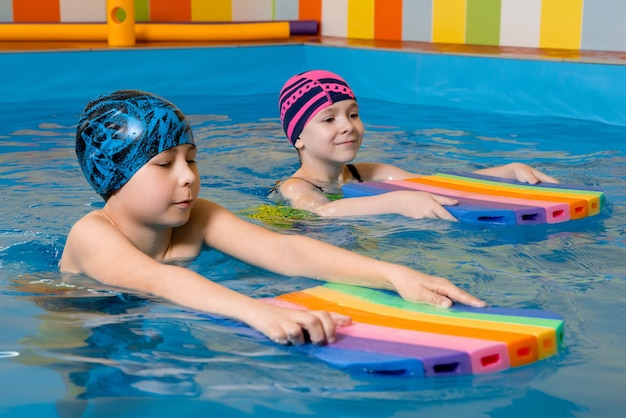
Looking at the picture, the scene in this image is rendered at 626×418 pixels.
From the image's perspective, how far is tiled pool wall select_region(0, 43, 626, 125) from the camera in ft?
21.1

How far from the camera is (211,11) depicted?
956cm

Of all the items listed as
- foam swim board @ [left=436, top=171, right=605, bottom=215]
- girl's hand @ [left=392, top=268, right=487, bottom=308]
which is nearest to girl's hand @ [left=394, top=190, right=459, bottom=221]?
foam swim board @ [left=436, top=171, right=605, bottom=215]

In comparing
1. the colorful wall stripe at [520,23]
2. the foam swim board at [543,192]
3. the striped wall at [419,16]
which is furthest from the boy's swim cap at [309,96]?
the colorful wall stripe at [520,23]

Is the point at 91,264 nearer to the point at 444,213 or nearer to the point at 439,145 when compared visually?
the point at 444,213

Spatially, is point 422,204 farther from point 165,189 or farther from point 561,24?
point 561,24

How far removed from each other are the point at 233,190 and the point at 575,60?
3016 millimetres

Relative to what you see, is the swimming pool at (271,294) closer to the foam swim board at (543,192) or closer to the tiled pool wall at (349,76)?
the foam swim board at (543,192)

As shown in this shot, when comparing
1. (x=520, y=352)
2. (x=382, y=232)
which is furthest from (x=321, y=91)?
(x=520, y=352)

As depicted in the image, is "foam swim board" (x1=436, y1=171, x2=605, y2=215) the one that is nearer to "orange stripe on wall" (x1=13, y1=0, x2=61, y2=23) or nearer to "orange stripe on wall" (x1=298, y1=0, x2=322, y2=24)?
"orange stripe on wall" (x1=298, y1=0, x2=322, y2=24)

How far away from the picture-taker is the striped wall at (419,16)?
289 inches

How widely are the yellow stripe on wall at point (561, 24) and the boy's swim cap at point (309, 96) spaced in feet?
12.3

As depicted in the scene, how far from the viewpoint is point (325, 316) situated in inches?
88.5

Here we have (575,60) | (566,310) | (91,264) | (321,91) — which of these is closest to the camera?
(566,310)

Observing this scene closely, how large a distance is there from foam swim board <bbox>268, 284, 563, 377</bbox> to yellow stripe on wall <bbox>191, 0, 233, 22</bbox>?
7399 millimetres
